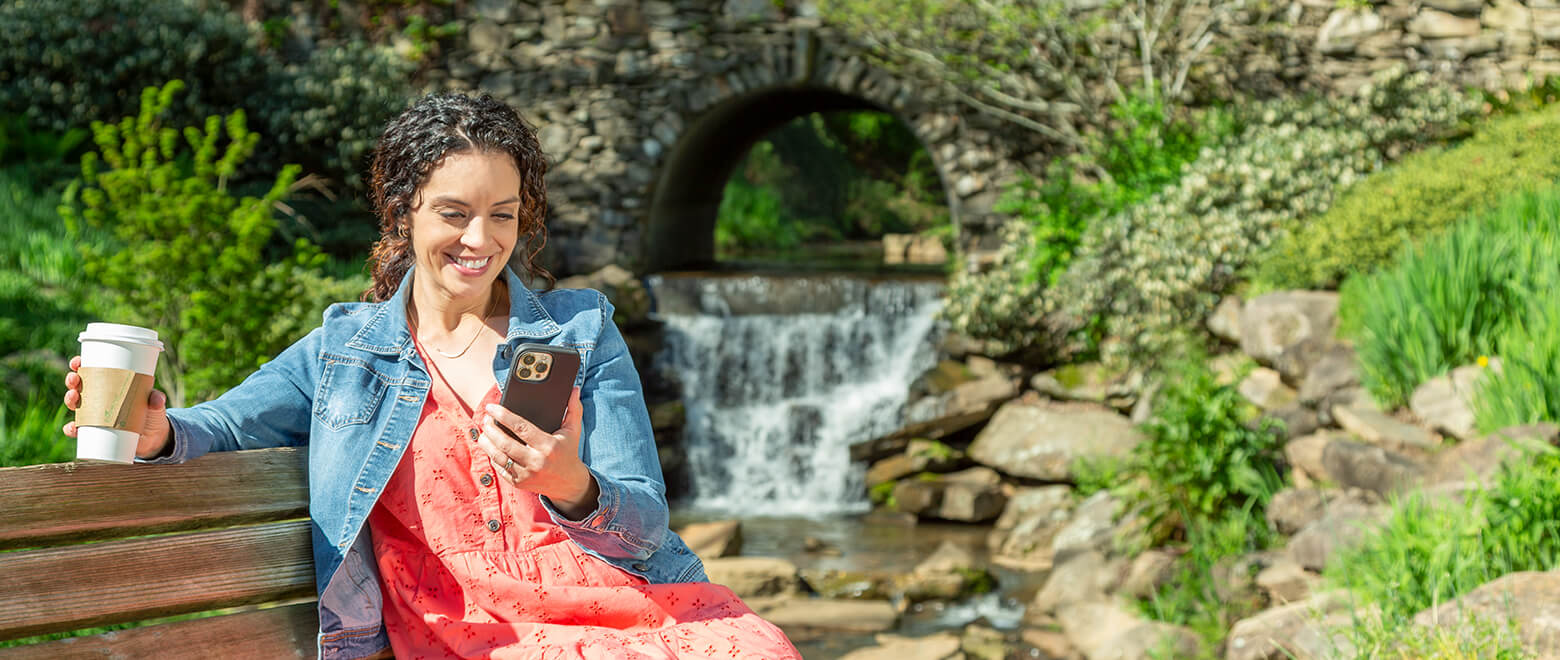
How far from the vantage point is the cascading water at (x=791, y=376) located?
363 inches

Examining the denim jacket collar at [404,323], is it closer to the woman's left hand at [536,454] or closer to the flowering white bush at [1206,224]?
the woman's left hand at [536,454]

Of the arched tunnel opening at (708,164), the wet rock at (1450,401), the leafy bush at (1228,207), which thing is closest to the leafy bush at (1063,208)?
the leafy bush at (1228,207)

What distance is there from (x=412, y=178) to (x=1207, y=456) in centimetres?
476

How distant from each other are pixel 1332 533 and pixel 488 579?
3377 mm

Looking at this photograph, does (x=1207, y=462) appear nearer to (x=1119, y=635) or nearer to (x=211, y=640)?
(x=1119, y=635)

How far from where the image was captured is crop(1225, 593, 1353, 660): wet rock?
371 centimetres

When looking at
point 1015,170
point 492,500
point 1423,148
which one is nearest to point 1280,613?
point 492,500

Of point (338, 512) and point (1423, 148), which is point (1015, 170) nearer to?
point (1423, 148)

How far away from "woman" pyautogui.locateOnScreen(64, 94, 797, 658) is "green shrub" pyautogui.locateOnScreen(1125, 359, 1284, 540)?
4335 mm

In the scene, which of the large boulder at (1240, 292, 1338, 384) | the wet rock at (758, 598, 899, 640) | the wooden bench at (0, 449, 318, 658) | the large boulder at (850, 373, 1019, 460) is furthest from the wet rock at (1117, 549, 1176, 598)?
the wooden bench at (0, 449, 318, 658)

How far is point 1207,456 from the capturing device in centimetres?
581

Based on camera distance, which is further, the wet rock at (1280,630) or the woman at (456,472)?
the wet rock at (1280,630)

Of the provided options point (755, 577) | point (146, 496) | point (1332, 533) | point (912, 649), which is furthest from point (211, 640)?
point (755, 577)

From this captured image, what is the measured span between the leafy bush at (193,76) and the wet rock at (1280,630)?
7.93 meters
